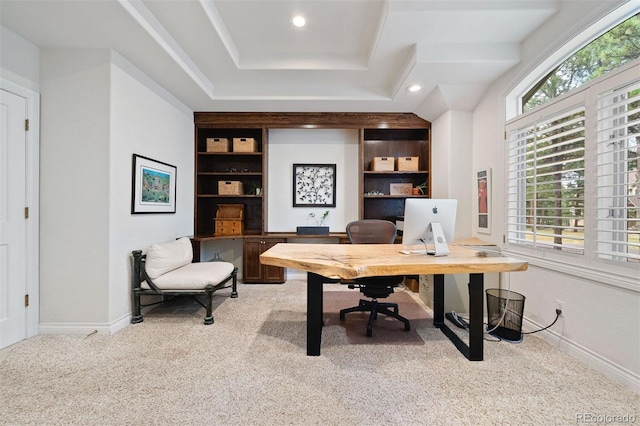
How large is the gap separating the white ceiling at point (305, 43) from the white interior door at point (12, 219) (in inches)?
27.2

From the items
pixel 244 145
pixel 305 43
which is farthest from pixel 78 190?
pixel 305 43

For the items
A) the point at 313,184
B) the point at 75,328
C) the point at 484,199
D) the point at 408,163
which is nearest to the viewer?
the point at 75,328

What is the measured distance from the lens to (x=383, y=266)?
1.72 metres

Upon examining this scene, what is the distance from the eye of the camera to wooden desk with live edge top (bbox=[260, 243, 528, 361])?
1.72 m

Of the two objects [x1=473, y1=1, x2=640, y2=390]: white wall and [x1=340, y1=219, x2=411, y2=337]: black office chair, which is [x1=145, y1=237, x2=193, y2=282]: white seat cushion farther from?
[x1=473, y1=1, x2=640, y2=390]: white wall

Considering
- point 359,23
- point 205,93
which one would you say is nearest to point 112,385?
point 205,93

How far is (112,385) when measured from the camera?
167 cm

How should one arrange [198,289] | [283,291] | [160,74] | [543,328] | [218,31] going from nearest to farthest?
[543,328]
[218,31]
[198,289]
[160,74]
[283,291]

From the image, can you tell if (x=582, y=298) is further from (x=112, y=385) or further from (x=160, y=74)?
(x=160, y=74)

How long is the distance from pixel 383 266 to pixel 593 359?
167cm

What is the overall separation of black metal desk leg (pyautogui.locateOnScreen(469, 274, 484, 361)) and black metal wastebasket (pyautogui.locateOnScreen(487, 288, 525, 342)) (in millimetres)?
538

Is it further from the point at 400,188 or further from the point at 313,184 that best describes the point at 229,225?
the point at 400,188

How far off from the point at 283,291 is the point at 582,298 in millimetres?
3016

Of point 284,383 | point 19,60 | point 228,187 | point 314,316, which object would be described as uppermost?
point 19,60
